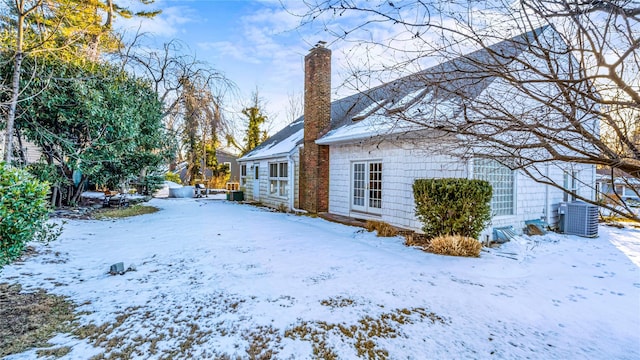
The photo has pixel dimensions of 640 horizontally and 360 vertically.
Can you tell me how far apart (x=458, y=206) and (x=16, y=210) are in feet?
22.4

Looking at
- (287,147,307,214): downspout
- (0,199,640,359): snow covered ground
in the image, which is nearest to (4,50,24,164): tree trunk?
(0,199,640,359): snow covered ground

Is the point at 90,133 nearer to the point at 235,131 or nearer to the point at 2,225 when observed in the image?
the point at 235,131

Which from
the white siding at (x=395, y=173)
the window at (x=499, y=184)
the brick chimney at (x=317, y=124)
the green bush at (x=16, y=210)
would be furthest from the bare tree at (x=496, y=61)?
the brick chimney at (x=317, y=124)

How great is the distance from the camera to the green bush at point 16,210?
122 inches

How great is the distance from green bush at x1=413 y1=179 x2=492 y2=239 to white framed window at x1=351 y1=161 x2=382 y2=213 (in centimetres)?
261

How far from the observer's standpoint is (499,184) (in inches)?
305

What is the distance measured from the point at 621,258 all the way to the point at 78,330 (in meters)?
8.74

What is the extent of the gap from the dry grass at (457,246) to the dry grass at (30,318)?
5.69m

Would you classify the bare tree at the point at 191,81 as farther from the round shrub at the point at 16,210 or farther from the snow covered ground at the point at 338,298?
the round shrub at the point at 16,210

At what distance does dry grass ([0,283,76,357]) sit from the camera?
2758 millimetres

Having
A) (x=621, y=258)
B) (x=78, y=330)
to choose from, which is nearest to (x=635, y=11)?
(x=78, y=330)

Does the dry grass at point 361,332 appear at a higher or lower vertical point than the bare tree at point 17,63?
lower

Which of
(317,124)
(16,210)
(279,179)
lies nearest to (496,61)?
(16,210)

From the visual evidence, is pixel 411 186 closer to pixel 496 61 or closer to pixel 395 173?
pixel 395 173
